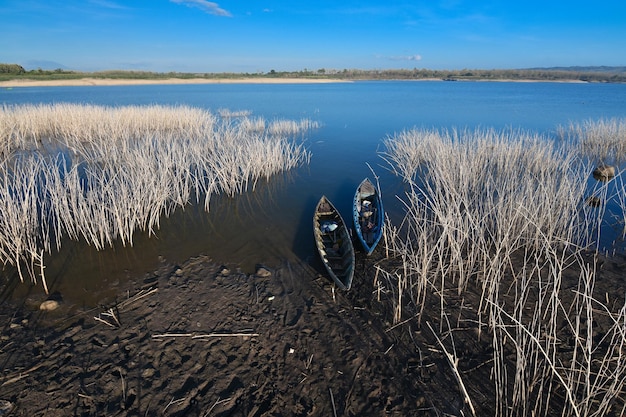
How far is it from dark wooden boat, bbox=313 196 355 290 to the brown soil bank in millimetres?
379

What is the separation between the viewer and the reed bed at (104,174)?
20.8 feet

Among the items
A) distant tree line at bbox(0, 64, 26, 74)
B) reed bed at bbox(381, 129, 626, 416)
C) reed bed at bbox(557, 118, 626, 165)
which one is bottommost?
reed bed at bbox(381, 129, 626, 416)

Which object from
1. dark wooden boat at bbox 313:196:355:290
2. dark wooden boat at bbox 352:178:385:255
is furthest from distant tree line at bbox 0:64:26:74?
dark wooden boat at bbox 313:196:355:290

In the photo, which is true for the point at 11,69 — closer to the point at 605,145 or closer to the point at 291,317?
the point at 291,317

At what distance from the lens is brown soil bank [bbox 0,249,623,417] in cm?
345

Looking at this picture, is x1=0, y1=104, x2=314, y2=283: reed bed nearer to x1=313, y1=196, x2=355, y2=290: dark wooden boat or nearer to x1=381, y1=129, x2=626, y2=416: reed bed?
x1=313, y1=196, x2=355, y2=290: dark wooden boat

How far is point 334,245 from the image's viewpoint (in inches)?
276

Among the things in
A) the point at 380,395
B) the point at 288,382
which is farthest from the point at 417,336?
the point at 288,382

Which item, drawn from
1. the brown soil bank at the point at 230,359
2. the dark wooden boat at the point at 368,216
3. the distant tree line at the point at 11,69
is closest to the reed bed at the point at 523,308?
the brown soil bank at the point at 230,359

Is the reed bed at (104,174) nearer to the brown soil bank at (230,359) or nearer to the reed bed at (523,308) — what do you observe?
the brown soil bank at (230,359)

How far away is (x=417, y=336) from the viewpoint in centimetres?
441

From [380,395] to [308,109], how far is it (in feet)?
91.3

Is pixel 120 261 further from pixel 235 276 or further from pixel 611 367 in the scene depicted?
pixel 611 367

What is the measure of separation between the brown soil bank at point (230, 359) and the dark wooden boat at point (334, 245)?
0.38 m
